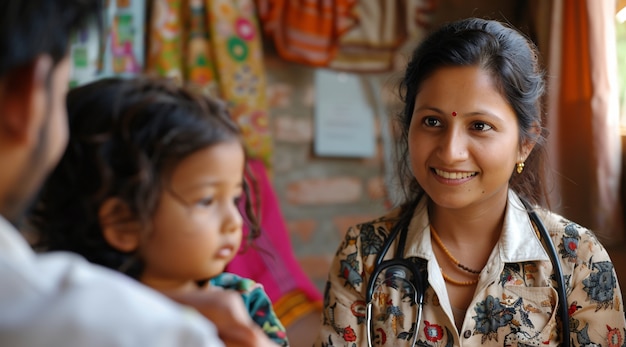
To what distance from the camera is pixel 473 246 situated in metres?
1.51

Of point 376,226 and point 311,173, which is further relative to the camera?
point 311,173

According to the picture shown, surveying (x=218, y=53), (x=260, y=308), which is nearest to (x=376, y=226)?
(x=260, y=308)

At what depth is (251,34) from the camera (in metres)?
2.60

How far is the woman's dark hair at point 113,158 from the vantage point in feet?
2.98

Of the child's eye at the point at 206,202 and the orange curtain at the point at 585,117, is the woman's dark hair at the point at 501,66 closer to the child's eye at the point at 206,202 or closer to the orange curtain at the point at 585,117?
the orange curtain at the point at 585,117

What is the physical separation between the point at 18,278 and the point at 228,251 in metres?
0.38

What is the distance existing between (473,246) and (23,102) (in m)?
1.05

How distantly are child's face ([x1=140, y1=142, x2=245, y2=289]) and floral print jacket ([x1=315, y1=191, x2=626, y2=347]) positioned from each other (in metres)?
0.57

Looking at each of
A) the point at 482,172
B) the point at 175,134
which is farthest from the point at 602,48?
the point at 175,134

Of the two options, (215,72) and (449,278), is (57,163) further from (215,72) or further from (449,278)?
(215,72)

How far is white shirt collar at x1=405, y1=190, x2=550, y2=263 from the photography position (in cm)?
144

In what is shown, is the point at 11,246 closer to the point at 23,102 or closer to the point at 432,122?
the point at 23,102

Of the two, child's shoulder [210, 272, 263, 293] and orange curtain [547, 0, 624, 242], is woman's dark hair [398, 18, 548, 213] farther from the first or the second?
child's shoulder [210, 272, 263, 293]

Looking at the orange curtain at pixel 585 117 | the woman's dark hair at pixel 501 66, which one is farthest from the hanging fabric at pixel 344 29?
the woman's dark hair at pixel 501 66
